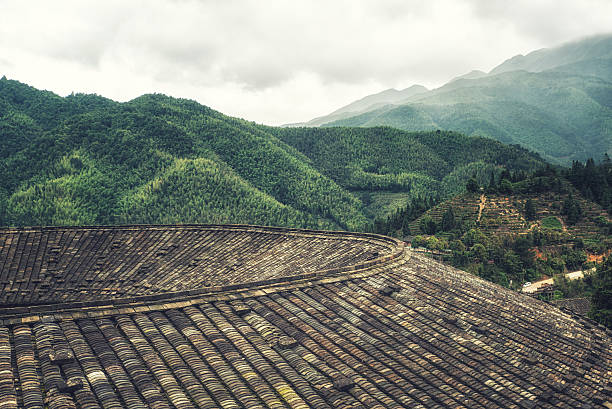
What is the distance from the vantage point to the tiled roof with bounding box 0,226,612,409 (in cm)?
848

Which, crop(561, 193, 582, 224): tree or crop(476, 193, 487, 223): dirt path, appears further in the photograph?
crop(476, 193, 487, 223): dirt path

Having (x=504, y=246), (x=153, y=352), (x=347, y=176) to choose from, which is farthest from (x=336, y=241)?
(x=347, y=176)

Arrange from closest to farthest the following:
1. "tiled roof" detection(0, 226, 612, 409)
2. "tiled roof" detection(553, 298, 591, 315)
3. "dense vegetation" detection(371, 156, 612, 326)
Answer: "tiled roof" detection(0, 226, 612, 409) < "tiled roof" detection(553, 298, 591, 315) < "dense vegetation" detection(371, 156, 612, 326)

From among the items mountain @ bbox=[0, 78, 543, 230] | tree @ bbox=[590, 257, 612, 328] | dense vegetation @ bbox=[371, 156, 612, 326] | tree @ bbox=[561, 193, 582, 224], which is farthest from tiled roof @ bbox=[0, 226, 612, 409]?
mountain @ bbox=[0, 78, 543, 230]

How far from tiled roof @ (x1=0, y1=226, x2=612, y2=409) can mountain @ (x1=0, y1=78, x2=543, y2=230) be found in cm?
8769

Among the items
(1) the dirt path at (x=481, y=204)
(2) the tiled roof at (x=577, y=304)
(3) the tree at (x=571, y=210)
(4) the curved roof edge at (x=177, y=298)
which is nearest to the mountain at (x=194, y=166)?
(1) the dirt path at (x=481, y=204)

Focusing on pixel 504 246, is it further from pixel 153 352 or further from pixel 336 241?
pixel 153 352

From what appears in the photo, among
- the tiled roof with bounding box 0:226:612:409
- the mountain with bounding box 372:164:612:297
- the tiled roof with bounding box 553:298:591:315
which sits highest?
the tiled roof with bounding box 0:226:612:409

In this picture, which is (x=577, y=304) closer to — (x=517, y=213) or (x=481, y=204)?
(x=517, y=213)

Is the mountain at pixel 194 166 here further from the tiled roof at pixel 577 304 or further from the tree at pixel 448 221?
the tiled roof at pixel 577 304

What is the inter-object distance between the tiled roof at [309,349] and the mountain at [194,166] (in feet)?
288

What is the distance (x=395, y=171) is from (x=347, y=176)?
17839 mm

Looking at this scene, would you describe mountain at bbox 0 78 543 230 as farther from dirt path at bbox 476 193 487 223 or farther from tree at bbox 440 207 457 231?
dirt path at bbox 476 193 487 223

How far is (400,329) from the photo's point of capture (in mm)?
12852
